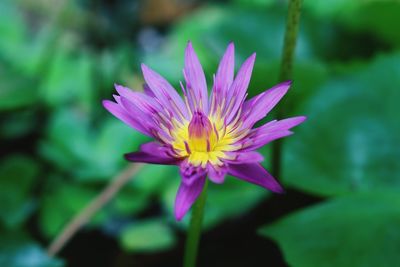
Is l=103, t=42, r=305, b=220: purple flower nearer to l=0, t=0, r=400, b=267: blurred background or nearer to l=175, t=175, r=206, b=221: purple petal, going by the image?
l=175, t=175, r=206, b=221: purple petal

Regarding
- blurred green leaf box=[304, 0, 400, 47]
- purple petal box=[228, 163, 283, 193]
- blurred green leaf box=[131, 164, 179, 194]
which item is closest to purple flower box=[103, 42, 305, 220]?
purple petal box=[228, 163, 283, 193]

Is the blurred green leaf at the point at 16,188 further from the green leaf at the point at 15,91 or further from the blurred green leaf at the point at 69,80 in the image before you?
the blurred green leaf at the point at 69,80

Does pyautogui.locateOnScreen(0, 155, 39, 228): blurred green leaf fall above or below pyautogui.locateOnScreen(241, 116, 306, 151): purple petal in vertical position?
below

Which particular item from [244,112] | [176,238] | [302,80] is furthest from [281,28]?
[244,112]

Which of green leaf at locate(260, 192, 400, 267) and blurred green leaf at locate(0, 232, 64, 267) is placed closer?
green leaf at locate(260, 192, 400, 267)

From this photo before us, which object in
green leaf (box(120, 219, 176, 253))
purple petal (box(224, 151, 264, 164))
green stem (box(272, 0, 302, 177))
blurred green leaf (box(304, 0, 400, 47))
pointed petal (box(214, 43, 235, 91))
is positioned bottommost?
green leaf (box(120, 219, 176, 253))

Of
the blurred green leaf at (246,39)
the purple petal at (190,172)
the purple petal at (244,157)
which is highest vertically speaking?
the blurred green leaf at (246,39)

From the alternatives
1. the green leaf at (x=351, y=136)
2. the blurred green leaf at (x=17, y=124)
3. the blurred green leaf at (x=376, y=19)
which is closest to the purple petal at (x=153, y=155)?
the green leaf at (x=351, y=136)

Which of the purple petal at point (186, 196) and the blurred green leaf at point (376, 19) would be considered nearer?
the purple petal at point (186, 196)
